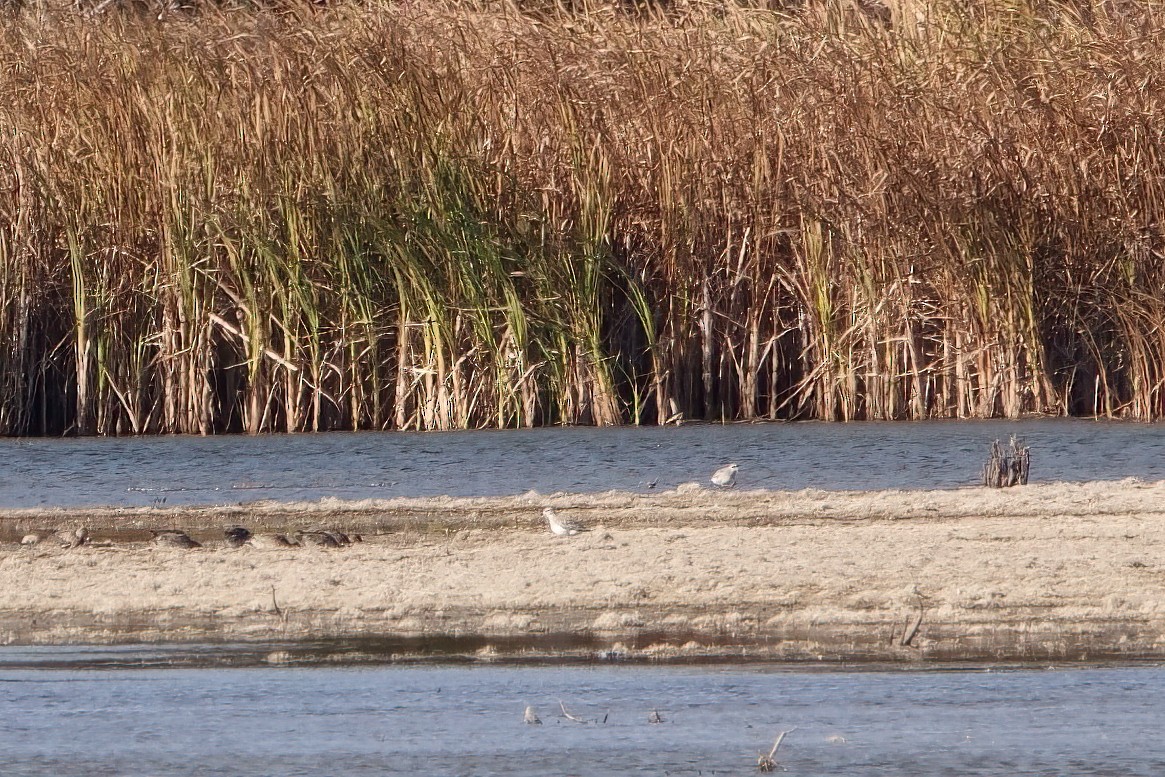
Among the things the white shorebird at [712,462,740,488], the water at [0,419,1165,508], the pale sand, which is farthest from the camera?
the water at [0,419,1165,508]

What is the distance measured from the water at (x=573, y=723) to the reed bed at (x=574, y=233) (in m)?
5.58

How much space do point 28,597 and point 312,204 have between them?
4.81m

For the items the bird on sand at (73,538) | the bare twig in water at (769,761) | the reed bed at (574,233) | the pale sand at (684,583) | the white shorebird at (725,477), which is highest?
the reed bed at (574,233)

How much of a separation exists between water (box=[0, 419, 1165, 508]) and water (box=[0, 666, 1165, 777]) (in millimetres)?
3600

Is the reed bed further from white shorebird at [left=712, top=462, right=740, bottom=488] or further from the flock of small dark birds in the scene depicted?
the flock of small dark birds

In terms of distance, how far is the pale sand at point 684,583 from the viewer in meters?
4.66

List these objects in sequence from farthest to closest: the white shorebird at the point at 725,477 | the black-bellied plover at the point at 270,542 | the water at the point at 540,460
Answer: the water at the point at 540,460 < the white shorebird at the point at 725,477 < the black-bellied plover at the point at 270,542

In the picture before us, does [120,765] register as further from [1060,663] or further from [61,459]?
[61,459]

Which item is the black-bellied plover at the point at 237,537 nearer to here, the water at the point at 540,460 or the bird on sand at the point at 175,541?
the bird on sand at the point at 175,541

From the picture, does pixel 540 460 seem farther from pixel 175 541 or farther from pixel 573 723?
pixel 573 723

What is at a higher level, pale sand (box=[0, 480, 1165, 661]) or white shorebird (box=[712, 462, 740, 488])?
white shorebird (box=[712, 462, 740, 488])

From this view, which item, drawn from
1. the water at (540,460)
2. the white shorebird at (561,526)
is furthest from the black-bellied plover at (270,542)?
the water at (540,460)

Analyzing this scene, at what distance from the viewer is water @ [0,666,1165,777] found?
11.6 feet

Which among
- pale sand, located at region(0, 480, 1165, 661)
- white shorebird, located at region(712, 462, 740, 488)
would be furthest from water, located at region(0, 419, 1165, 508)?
pale sand, located at region(0, 480, 1165, 661)
